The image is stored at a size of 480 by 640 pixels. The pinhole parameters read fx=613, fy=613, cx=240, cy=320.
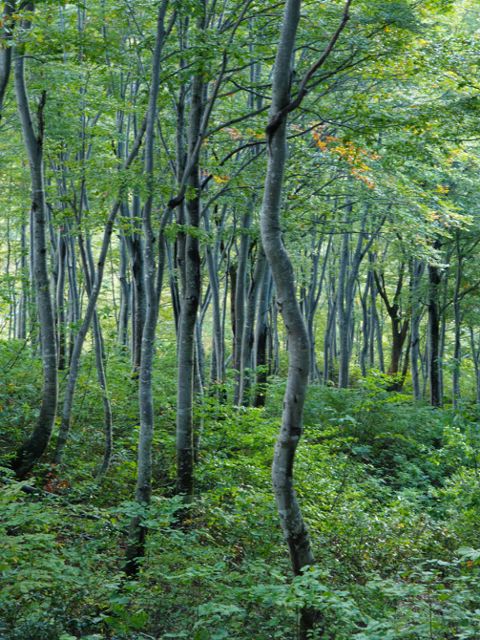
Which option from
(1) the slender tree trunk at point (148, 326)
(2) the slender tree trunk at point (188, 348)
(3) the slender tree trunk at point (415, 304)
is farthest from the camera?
(3) the slender tree trunk at point (415, 304)

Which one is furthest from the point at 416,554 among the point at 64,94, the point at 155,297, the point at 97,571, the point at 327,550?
the point at 64,94

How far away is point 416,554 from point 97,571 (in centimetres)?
333

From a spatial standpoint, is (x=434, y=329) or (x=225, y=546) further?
(x=434, y=329)

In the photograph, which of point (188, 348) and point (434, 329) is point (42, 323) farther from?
point (434, 329)

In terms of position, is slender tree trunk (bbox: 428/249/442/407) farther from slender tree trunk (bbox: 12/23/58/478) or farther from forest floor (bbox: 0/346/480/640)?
slender tree trunk (bbox: 12/23/58/478)

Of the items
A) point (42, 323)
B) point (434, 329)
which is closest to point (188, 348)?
point (42, 323)

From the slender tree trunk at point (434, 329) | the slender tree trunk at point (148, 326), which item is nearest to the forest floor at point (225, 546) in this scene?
the slender tree trunk at point (148, 326)

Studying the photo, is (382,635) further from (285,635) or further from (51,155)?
(51,155)

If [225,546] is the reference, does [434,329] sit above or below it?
above

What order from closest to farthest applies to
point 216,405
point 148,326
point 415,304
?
point 148,326 < point 216,405 < point 415,304

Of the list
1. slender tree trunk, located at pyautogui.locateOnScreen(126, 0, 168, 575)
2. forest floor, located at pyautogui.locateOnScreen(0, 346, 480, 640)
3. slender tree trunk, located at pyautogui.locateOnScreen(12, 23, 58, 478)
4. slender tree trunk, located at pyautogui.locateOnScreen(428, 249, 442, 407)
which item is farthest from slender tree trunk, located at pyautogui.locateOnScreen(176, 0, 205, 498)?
slender tree trunk, located at pyautogui.locateOnScreen(428, 249, 442, 407)

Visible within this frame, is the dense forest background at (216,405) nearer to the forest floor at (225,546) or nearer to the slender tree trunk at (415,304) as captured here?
the forest floor at (225,546)

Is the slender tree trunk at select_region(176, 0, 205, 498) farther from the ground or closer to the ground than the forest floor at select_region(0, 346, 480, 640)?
farther from the ground

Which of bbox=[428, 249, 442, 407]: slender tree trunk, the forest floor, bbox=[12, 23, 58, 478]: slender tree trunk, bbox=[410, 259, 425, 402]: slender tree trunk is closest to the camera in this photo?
the forest floor
